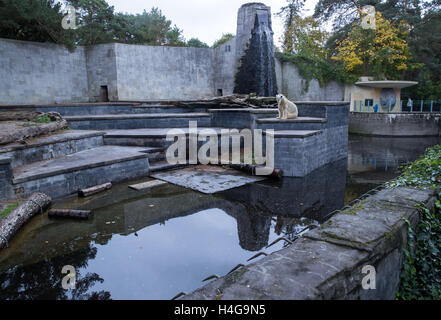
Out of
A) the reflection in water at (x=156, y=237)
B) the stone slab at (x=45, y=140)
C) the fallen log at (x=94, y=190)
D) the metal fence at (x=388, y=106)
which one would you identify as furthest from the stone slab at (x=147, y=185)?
the metal fence at (x=388, y=106)

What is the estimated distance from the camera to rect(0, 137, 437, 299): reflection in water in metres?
2.93

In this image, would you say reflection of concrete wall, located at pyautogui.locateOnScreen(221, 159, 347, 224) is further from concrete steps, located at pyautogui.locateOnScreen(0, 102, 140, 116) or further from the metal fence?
the metal fence

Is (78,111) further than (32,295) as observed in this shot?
Yes

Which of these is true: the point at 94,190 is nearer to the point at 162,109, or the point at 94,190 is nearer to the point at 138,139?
the point at 138,139

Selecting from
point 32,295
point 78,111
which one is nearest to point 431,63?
point 78,111

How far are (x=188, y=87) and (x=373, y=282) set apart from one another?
15970mm

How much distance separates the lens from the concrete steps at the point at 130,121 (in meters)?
9.40

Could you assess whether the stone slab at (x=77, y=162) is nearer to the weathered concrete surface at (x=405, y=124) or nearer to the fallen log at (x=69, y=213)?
the fallen log at (x=69, y=213)

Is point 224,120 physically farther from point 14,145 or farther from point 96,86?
point 96,86

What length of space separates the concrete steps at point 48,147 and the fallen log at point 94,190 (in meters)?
1.53

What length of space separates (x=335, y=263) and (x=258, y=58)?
47.4 feet

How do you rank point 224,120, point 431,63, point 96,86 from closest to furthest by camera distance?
point 224,120 < point 96,86 < point 431,63

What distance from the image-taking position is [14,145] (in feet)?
19.3

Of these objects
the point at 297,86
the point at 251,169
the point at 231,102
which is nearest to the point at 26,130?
the point at 251,169
